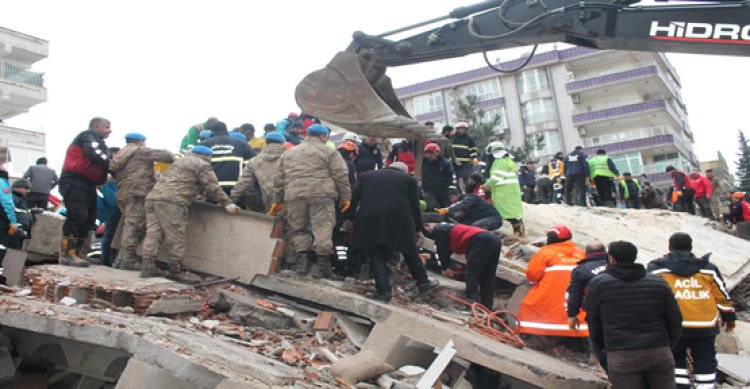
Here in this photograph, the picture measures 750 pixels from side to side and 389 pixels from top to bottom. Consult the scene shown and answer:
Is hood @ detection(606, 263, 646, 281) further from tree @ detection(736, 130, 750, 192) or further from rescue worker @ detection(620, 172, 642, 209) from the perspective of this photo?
tree @ detection(736, 130, 750, 192)

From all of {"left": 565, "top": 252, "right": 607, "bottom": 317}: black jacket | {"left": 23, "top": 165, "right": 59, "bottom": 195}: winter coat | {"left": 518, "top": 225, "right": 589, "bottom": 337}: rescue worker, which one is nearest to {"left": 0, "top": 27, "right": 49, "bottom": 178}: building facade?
{"left": 23, "top": 165, "right": 59, "bottom": 195}: winter coat

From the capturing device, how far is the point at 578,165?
13.6 meters

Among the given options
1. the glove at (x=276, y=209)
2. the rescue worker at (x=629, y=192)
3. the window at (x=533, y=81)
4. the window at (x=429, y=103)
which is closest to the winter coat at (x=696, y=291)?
the glove at (x=276, y=209)

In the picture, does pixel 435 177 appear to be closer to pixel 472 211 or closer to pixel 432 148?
pixel 432 148

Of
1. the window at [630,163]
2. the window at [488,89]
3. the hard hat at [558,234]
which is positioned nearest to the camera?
the hard hat at [558,234]

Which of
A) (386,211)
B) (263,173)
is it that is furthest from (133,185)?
(386,211)

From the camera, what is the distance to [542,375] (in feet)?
15.5

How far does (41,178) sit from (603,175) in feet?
37.5

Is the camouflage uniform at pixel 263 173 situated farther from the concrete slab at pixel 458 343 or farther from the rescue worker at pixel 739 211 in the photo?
the rescue worker at pixel 739 211

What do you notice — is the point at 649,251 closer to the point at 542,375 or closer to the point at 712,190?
the point at 542,375

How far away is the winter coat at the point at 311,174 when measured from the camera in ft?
21.4

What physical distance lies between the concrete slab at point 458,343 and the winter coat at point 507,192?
11.9ft

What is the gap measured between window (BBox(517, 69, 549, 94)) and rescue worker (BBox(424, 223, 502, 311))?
133 feet

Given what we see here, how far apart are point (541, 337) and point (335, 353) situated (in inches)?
86.4
